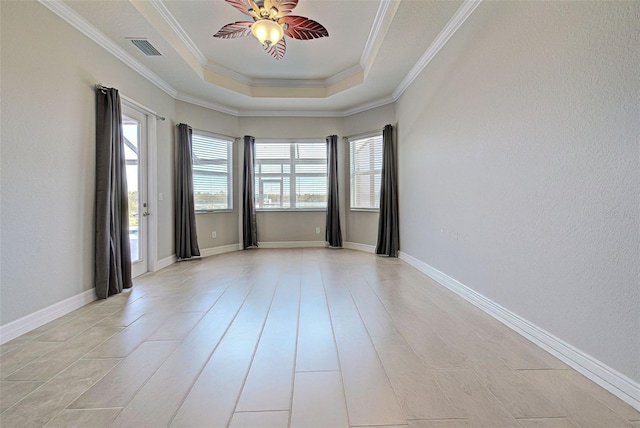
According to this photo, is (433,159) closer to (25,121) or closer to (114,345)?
(114,345)

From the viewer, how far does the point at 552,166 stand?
5.97ft

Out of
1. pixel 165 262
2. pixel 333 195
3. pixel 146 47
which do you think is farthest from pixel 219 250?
pixel 146 47

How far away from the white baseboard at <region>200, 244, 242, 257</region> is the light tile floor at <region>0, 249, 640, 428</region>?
2436 millimetres


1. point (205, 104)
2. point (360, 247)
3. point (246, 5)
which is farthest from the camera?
point (360, 247)

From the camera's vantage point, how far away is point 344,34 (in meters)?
3.63

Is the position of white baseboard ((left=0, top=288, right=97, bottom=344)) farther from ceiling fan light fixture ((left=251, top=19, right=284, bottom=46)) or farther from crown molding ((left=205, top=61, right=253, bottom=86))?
crown molding ((left=205, top=61, right=253, bottom=86))

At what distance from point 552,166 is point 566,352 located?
115cm

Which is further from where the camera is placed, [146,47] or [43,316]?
[146,47]

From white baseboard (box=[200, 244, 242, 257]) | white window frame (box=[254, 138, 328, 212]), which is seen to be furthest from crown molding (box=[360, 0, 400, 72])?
white baseboard (box=[200, 244, 242, 257])

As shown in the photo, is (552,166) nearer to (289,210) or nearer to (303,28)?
(303,28)

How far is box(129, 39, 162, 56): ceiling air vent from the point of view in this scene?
321 cm

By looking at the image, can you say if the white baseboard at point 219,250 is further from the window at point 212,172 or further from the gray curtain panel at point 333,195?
the gray curtain panel at point 333,195

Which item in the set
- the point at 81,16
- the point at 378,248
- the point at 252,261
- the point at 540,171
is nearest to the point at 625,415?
the point at 540,171

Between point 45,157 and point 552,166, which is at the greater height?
point 45,157
